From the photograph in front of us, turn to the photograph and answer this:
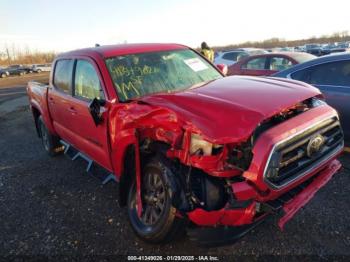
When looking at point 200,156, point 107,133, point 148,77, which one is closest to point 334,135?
point 200,156

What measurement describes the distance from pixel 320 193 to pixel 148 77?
8.27 feet

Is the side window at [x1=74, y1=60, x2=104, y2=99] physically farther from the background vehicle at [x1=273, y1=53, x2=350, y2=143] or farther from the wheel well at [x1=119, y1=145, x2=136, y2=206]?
the background vehicle at [x1=273, y1=53, x2=350, y2=143]

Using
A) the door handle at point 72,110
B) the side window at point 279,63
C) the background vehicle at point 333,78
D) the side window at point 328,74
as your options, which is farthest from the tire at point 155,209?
the side window at point 279,63

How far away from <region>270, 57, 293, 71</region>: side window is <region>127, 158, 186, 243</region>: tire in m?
7.24

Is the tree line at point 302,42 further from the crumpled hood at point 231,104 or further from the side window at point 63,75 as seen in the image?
the crumpled hood at point 231,104

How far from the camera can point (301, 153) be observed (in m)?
2.74

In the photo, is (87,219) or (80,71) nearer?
(87,219)

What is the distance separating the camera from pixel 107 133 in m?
3.61

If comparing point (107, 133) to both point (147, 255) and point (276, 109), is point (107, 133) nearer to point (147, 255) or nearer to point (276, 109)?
point (147, 255)

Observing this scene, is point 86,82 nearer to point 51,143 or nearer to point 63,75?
point 63,75

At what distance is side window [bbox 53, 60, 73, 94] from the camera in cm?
470

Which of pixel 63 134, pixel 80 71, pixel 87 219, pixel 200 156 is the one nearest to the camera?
pixel 200 156

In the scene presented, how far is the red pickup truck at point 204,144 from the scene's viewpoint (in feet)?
8.14

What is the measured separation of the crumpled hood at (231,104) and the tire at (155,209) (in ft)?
1.79
